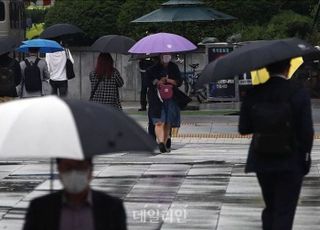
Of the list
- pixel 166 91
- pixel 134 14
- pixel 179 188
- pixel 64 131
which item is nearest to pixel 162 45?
pixel 166 91

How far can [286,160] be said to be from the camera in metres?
6.77

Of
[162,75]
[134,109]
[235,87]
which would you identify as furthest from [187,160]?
[134,109]

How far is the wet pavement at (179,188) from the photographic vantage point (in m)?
8.84

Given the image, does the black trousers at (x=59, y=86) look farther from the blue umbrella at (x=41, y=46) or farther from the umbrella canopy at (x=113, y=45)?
the umbrella canopy at (x=113, y=45)

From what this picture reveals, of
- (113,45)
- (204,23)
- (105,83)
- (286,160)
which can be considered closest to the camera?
(286,160)

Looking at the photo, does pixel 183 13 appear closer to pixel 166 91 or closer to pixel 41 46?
pixel 41 46

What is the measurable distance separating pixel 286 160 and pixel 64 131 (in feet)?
9.53

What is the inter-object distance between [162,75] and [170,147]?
138 cm

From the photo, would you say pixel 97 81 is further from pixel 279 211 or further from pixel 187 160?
pixel 279 211

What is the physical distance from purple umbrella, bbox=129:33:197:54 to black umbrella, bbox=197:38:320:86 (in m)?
6.35

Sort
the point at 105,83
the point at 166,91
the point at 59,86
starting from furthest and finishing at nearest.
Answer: the point at 59,86 → the point at 166,91 → the point at 105,83

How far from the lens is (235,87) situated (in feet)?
68.4

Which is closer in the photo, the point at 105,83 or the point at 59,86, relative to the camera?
the point at 105,83

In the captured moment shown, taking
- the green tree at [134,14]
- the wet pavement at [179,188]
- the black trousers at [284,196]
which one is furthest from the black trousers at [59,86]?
the black trousers at [284,196]
